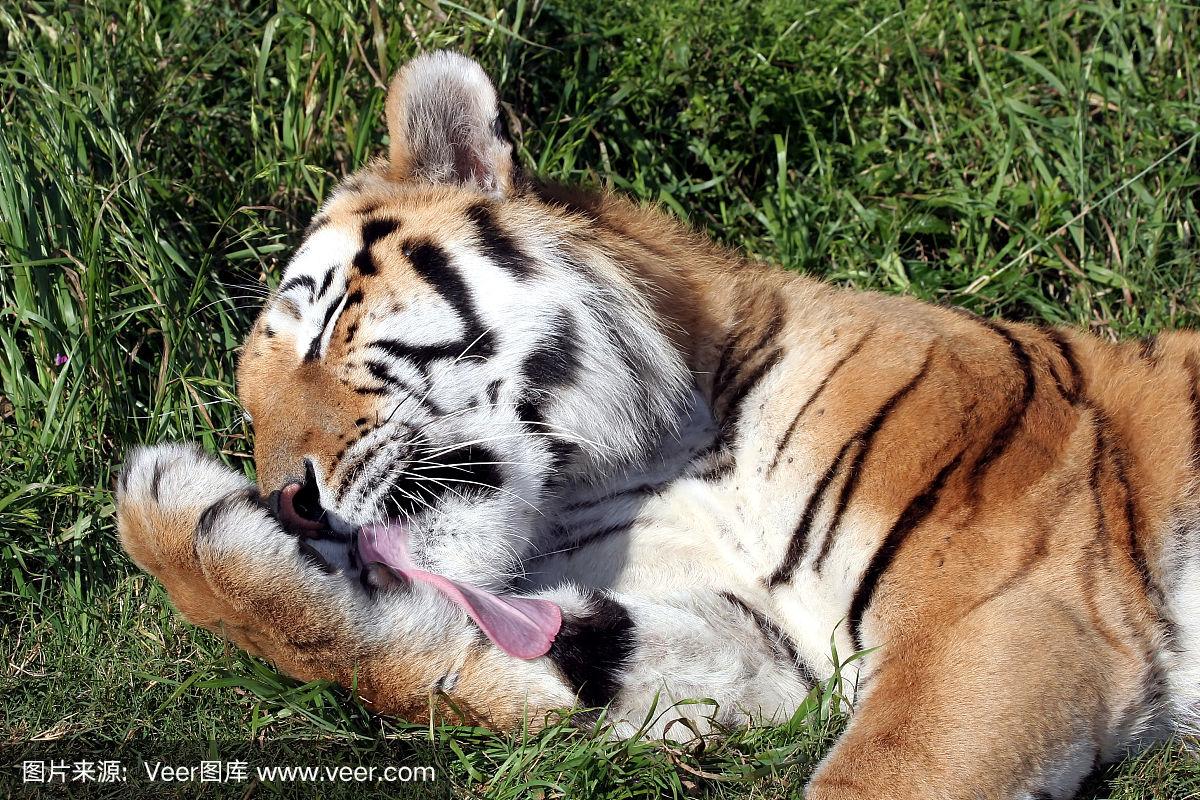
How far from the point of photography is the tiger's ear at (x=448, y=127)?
2.29m

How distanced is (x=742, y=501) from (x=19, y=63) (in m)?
2.36

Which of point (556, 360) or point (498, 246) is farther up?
point (498, 246)

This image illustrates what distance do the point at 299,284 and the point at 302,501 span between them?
494 millimetres

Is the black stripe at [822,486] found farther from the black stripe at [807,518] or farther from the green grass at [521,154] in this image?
the green grass at [521,154]

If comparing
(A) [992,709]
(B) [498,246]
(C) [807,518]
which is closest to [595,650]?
(C) [807,518]

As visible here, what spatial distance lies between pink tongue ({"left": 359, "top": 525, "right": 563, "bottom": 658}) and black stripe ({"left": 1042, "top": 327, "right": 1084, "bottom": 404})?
105cm

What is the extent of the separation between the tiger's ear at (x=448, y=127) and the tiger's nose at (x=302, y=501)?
2.25 feet

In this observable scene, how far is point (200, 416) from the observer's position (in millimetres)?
2818

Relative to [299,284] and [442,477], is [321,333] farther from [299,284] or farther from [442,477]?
[442,477]

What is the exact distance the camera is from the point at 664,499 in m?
2.32

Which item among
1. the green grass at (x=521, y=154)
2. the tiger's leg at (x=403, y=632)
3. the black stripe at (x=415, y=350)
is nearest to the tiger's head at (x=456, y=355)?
the black stripe at (x=415, y=350)

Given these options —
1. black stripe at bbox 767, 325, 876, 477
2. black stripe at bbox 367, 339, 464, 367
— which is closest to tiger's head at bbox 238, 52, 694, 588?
black stripe at bbox 367, 339, 464, 367

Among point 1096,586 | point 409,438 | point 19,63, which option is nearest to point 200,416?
point 409,438

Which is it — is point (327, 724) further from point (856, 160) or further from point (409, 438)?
point (856, 160)
